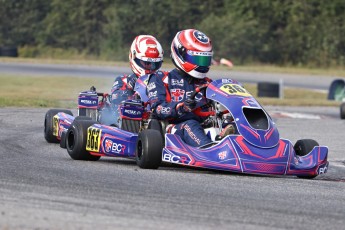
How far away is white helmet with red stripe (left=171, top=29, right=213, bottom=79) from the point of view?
32.0 ft

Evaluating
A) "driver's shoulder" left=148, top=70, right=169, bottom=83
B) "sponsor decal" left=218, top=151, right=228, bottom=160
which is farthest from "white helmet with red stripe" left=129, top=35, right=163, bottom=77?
"sponsor decal" left=218, top=151, right=228, bottom=160

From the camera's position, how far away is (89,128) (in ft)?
31.9

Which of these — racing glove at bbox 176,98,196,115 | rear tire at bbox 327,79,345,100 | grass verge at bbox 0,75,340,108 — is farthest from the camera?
rear tire at bbox 327,79,345,100

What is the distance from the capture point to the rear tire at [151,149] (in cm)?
871

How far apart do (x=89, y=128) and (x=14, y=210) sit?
398 centimetres

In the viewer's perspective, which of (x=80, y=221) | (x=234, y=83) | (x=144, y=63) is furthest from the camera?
(x=144, y=63)

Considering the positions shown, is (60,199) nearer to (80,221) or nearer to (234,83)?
(80,221)

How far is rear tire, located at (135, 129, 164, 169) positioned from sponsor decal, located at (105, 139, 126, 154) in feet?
1.54

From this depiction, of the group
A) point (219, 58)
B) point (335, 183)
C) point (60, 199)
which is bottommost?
Answer: point (219, 58)

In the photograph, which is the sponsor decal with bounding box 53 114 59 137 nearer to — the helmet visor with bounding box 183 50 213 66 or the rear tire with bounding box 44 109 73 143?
the rear tire with bounding box 44 109 73 143

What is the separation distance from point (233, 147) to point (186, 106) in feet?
2.97

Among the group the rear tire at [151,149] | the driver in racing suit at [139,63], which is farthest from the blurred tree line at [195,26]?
the rear tire at [151,149]

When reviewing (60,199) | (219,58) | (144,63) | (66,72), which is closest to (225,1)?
(219,58)

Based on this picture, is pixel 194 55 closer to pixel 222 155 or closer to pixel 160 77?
pixel 160 77
